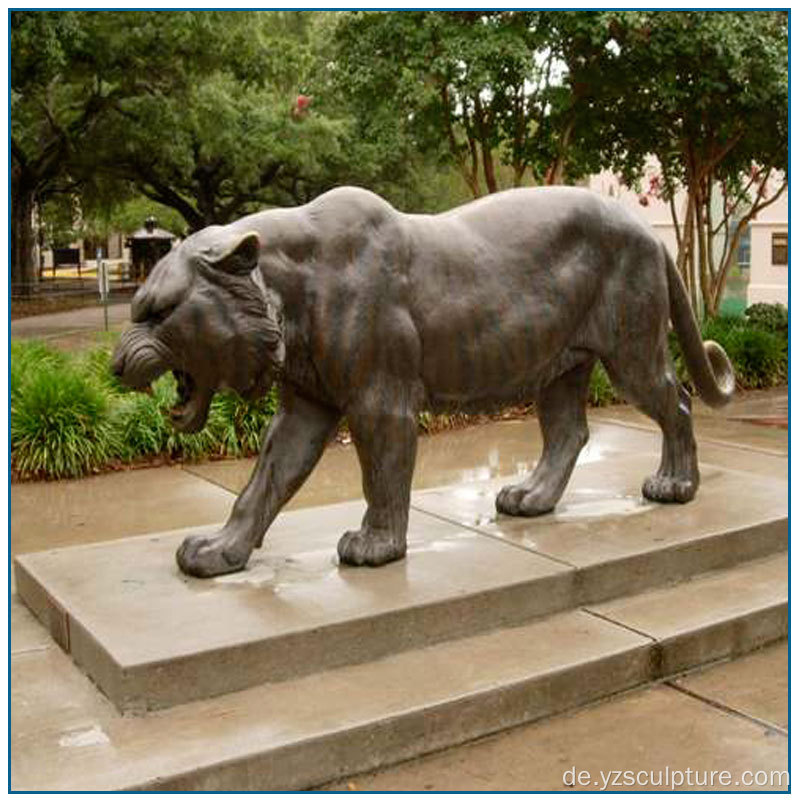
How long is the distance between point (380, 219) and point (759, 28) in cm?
852

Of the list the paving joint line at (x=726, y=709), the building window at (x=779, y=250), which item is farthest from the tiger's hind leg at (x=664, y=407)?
the building window at (x=779, y=250)

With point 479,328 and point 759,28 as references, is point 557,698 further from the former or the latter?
point 759,28

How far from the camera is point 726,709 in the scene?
3791mm

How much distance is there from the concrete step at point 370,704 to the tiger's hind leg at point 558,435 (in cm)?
89

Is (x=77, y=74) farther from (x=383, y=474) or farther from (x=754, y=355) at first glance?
(x=383, y=474)

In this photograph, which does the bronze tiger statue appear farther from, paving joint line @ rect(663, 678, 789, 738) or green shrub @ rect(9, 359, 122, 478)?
green shrub @ rect(9, 359, 122, 478)

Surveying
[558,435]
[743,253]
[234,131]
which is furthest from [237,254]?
[743,253]

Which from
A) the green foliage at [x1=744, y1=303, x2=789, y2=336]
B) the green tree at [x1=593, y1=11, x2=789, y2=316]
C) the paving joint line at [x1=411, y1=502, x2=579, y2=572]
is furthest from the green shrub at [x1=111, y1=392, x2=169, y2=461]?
the green foliage at [x1=744, y1=303, x2=789, y2=336]

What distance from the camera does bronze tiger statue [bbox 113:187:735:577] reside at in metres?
3.84

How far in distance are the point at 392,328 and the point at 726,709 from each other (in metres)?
1.88

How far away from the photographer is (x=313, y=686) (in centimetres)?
363

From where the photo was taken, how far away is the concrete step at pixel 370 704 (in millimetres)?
3121

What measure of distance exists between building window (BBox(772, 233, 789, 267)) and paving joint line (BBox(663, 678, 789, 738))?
21.4 meters

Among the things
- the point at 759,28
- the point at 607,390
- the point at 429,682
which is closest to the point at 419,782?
the point at 429,682
